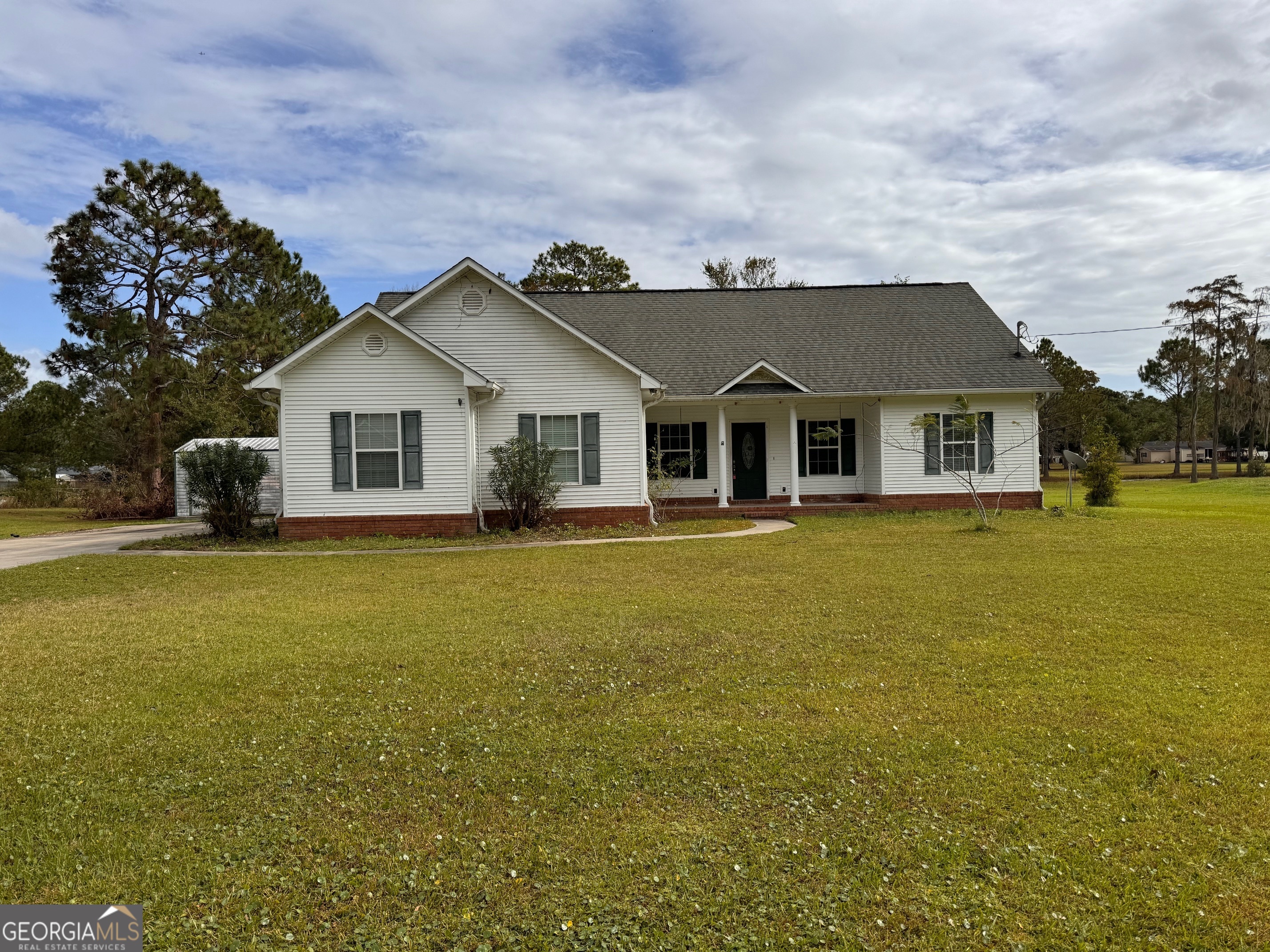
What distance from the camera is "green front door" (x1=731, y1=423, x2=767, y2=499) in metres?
21.4

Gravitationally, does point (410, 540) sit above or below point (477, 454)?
below

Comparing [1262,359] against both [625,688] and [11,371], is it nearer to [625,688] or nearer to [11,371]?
[625,688]

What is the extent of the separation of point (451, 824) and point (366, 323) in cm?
1368

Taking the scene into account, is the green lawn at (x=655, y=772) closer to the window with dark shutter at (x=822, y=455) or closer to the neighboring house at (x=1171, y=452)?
the window with dark shutter at (x=822, y=455)

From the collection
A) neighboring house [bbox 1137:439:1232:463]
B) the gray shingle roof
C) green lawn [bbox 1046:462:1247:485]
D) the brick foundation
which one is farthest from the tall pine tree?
neighboring house [bbox 1137:439:1232:463]

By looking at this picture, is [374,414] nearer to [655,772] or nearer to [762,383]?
[762,383]

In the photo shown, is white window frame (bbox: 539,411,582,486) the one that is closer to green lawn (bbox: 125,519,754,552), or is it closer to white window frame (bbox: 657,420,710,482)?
green lawn (bbox: 125,519,754,552)

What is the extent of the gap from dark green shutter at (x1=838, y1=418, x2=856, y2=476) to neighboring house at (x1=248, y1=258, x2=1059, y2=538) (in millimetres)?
47

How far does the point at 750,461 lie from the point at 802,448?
57.2 inches

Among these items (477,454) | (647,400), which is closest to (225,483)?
(477,454)

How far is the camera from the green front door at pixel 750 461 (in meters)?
21.4

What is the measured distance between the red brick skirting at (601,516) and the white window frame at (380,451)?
221 cm

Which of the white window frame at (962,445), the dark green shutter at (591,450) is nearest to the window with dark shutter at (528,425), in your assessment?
the dark green shutter at (591,450)

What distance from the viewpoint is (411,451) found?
1630 cm
